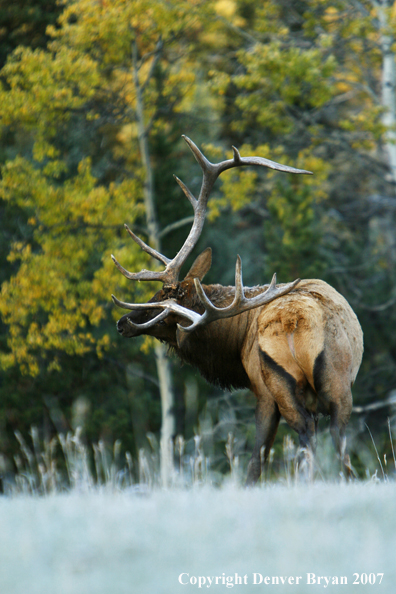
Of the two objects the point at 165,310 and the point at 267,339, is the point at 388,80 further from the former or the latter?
the point at 267,339

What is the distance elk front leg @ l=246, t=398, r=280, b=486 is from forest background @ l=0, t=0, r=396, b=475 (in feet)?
16.4

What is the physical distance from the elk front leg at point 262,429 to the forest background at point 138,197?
5.01m

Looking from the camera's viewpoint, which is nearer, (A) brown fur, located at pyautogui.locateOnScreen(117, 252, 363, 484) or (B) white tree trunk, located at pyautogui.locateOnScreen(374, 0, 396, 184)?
(A) brown fur, located at pyautogui.locateOnScreen(117, 252, 363, 484)

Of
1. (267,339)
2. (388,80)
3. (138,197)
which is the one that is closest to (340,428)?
(267,339)

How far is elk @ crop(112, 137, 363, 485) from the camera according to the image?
177 inches

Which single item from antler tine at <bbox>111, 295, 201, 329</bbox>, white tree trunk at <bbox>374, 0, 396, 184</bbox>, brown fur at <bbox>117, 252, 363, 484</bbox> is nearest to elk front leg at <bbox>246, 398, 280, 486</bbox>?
brown fur at <bbox>117, 252, 363, 484</bbox>

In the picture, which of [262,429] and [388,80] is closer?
[262,429]

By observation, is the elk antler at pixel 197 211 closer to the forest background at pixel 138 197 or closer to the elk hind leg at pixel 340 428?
the elk hind leg at pixel 340 428

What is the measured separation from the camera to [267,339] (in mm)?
4703

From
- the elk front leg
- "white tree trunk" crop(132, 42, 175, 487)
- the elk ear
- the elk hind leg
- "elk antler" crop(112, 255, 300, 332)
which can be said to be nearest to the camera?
the elk hind leg

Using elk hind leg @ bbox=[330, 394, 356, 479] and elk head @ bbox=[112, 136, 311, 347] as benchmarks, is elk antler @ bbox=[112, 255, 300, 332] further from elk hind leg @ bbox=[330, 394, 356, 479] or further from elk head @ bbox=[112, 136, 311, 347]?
elk hind leg @ bbox=[330, 394, 356, 479]

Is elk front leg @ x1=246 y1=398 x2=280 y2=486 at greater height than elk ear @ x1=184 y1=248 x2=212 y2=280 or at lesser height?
lesser

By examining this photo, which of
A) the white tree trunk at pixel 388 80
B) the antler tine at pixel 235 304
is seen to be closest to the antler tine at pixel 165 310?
the antler tine at pixel 235 304

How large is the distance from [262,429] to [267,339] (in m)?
0.69
